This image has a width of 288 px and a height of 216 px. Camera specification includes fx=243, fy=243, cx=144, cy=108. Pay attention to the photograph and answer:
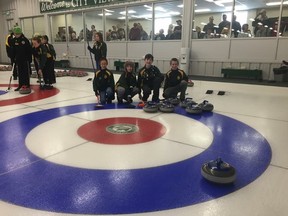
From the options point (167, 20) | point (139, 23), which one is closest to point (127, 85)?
point (167, 20)

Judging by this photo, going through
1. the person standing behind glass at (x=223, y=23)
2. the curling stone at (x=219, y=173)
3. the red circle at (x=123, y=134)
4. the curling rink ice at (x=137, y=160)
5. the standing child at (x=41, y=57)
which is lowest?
the curling rink ice at (x=137, y=160)

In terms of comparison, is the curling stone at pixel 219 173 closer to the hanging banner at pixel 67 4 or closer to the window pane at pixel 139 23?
the window pane at pixel 139 23

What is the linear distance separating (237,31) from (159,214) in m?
10.4

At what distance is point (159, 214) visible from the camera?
5.84 feet

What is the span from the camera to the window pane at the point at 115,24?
1416cm

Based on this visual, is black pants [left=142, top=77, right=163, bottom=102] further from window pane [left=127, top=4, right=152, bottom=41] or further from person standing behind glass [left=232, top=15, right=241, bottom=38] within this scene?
window pane [left=127, top=4, right=152, bottom=41]

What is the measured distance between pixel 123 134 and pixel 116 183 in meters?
1.29

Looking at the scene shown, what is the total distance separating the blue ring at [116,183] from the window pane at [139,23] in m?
11.2

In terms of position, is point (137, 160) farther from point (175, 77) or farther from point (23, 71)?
point (23, 71)

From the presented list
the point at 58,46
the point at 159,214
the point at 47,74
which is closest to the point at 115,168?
the point at 159,214

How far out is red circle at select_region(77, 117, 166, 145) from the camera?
3222 mm

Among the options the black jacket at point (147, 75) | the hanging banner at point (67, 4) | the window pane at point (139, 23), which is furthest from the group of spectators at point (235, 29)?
the black jacket at point (147, 75)

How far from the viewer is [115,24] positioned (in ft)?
48.4

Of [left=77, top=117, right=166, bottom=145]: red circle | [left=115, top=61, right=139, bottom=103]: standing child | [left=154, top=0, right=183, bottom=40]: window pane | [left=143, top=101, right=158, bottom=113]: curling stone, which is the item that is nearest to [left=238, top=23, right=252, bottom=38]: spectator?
[left=154, top=0, right=183, bottom=40]: window pane
